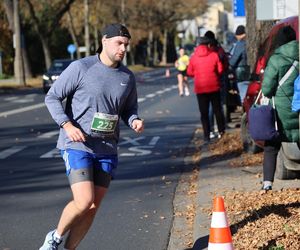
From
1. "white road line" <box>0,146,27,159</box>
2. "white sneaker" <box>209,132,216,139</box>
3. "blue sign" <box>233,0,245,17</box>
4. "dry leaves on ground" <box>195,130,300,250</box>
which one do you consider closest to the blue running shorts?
"dry leaves on ground" <box>195,130,300,250</box>

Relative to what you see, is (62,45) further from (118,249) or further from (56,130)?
(118,249)

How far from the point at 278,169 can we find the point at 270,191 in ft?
3.55

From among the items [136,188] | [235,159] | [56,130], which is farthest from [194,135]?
[136,188]

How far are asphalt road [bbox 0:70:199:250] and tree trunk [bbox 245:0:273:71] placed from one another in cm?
211

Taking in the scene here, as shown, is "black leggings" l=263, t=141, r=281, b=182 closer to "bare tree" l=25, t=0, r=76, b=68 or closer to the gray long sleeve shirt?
the gray long sleeve shirt

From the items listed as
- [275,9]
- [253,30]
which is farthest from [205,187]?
[253,30]

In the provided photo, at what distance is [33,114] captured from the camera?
24750 mm

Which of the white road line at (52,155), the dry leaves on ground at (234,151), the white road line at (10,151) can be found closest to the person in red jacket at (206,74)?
the dry leaves on ground at (234,151)

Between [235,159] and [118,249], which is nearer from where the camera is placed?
[118,249]

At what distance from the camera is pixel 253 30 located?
14492mm

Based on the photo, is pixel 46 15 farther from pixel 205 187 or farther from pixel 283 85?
pixel 283 85

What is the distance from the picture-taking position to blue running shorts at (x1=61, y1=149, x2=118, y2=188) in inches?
234

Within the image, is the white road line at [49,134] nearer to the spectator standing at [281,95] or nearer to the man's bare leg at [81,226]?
the spectator standing at [281,95]

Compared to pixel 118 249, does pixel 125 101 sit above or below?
above
